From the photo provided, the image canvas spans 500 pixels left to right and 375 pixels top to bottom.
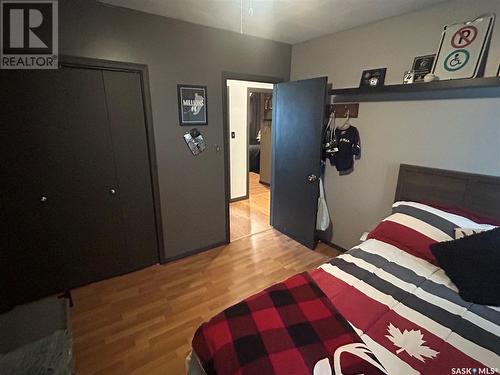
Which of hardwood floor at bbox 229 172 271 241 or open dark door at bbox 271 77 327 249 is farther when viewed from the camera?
hardwood floor at bbox 229 172 271 241

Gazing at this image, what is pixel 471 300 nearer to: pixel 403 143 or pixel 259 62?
pixel 403 143

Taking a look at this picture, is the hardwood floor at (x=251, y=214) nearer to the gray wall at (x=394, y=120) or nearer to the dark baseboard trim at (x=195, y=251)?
the dark baseboard trim at (x=195, y=251)

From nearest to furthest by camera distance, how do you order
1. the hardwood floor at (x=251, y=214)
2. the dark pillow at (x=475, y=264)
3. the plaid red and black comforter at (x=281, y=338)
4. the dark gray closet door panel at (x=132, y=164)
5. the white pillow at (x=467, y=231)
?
the plaid red and black comforter at (x=281, y=338) → the dark pillow at (x=475, y=264) → the white pillow at (x=467, y=231) → the dark gray closet door panel at (x=132, y=164) → the hardwood floor at (x=251, y=214)

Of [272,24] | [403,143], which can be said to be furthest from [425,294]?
[272,24]

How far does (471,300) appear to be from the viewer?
1.26 meters

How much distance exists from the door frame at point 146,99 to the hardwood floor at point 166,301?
1.44 ft

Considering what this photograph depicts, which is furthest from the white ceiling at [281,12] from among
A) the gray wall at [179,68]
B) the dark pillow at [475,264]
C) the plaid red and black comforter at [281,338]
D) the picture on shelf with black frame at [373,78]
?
the plaid red and black comforter at [281,338]

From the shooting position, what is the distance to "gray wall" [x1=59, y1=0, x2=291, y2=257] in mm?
1945

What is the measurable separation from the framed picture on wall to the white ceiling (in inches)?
23.9

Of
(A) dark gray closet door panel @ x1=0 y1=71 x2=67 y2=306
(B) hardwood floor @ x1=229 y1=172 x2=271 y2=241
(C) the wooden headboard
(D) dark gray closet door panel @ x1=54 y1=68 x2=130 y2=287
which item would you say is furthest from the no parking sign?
(A) dark gray closet door panel @ x1=0 y1=71 x2=67 y2=306

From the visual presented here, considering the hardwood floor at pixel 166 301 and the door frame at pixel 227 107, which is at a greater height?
the door frame at pixel 227 107

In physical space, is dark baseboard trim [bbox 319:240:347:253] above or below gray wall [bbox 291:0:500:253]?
below

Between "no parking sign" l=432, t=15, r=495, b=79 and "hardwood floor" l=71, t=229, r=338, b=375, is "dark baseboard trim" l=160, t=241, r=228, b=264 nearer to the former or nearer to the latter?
"hardwood floor" l=71, t=229, r=338, b=375

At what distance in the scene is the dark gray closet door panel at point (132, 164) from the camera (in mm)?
2152
